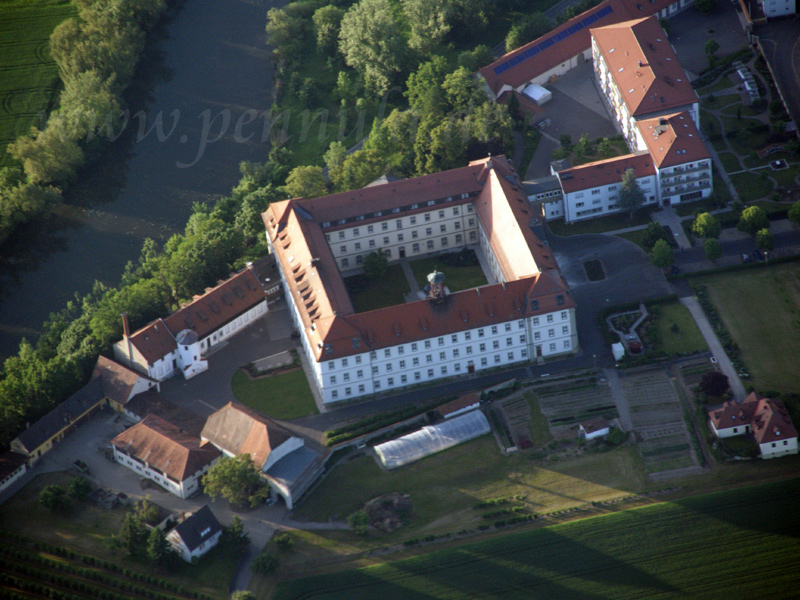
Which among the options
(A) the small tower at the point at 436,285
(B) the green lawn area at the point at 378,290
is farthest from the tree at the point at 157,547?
(B) the green lawn area at the point at 378,290

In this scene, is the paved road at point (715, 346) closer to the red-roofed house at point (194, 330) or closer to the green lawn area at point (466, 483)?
the green lawn area at point (466, 483)

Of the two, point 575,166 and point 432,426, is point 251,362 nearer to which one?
point 432,426

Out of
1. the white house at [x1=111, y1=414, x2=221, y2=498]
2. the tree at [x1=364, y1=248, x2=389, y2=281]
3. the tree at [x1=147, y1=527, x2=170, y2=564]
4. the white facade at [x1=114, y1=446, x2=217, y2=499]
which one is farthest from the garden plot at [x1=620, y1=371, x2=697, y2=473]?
the tree at [x1=147, y1=527, x2=170, y2=564]

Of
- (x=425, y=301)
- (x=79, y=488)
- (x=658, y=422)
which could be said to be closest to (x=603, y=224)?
(x=425, y=301)

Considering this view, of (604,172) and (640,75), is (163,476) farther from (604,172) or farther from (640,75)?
(640,75)

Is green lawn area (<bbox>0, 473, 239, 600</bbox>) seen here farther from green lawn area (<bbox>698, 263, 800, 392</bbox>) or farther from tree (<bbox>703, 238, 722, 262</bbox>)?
tree (<bbox>703, 238, 722, 262</bbox>)

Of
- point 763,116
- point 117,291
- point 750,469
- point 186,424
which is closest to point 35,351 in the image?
point 117,291
